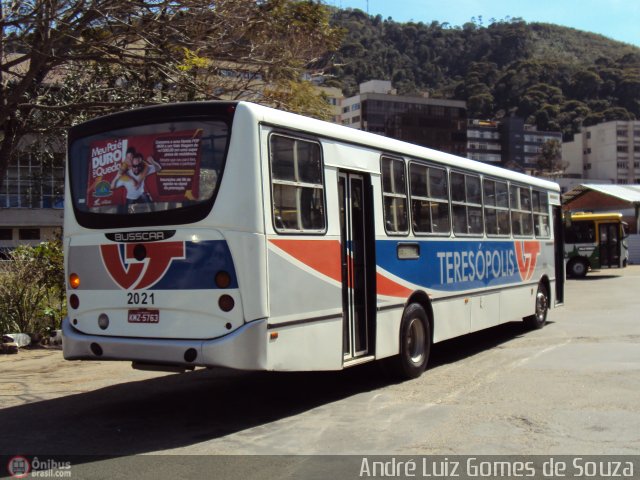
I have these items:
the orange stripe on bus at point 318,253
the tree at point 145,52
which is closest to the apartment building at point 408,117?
the tree at point 145,52

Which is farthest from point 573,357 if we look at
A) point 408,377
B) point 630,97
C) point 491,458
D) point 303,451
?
point 630,97

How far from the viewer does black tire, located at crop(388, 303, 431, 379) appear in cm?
877

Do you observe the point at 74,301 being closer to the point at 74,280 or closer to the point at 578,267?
the point at 74,280

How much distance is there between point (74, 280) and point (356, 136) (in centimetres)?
351

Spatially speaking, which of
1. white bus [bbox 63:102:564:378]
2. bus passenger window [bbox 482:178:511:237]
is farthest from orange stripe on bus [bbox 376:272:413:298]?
bus passenger window [bbox 482:178:511:237]

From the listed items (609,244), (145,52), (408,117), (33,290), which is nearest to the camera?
(33,290)

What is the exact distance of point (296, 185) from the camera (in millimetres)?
7043

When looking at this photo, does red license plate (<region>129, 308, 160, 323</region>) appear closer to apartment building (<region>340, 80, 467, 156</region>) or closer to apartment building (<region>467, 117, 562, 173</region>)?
apartment building (<region>340, 80, 467, 156</region>)

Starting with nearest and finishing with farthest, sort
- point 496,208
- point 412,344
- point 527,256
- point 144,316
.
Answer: point 144,316 < point 412,344 < point 496,208 < point 527,256

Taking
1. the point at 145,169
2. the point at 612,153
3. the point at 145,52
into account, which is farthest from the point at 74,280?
the point at 612,153

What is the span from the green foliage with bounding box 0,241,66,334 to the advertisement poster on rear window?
5.75 metres

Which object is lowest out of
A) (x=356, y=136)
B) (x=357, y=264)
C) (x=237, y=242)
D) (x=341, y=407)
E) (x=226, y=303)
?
(x=341, y=407)

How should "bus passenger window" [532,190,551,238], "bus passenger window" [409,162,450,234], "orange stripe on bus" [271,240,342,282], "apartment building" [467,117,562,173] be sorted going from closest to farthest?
"orange stripe on bus" [271,240,342,282] → "bus passenger window" [409,162,450,234] → "bus passenger window" [532,190,551,238] → "apartment building" [467,117,562,173]

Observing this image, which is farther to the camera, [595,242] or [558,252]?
[595,242]
